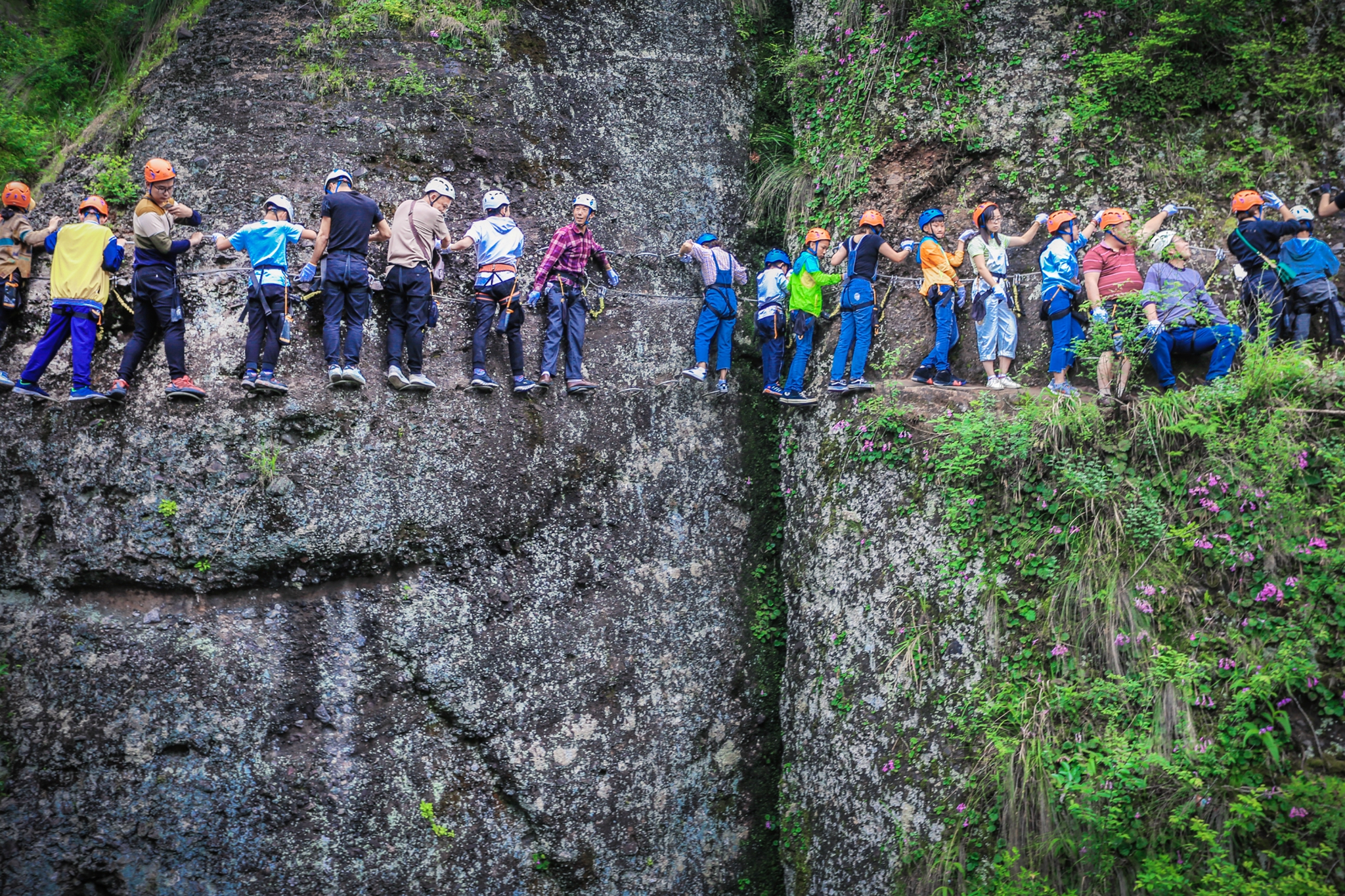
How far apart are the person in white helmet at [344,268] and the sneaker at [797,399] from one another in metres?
4.26

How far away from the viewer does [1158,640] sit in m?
6.34

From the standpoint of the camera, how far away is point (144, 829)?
749cm

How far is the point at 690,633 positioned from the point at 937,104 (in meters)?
6.26

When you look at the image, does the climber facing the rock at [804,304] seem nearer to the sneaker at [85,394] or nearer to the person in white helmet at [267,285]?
the person in white helmet at [267,285]

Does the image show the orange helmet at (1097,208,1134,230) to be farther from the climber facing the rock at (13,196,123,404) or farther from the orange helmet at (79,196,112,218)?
the orange helmet at (79,196,112,218)

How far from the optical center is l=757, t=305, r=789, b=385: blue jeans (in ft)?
30.8

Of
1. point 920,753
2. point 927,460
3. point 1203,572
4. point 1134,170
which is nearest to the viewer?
point 1203,572

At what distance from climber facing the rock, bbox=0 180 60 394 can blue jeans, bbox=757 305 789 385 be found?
6868 millimetres

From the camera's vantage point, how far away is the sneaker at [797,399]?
9297 mm

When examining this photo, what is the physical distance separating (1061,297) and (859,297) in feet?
6.09

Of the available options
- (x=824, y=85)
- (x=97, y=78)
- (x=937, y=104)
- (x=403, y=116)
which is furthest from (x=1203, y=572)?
(x=97, y=78)

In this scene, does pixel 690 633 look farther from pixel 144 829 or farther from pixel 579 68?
pixel 579 68

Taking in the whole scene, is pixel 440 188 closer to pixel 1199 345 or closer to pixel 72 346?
pixel 72 346

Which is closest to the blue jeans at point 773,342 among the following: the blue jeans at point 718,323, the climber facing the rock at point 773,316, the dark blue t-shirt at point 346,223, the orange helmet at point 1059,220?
the climber facing the rock at point 773,316
